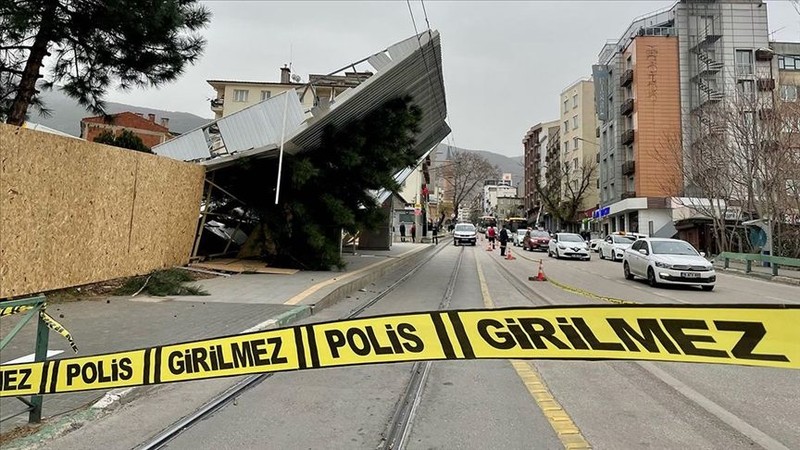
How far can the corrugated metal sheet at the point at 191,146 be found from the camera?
1380 cm

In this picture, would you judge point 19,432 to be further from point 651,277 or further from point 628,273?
point 628,273

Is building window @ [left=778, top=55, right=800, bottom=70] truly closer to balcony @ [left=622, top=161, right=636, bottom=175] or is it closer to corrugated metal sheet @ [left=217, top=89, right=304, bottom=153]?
Result: balcony @ [left=622, top=161, right=636, bottom=175]

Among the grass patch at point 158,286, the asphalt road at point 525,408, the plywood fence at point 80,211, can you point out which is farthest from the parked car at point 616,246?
the grass patch at point 158,286

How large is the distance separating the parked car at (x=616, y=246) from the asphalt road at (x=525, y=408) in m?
22.6

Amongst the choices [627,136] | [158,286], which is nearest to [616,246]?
[627,136]

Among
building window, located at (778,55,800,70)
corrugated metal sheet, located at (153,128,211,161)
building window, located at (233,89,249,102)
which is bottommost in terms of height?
corrugated metal sheet, located at (153,128,211,161)

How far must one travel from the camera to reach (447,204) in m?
102

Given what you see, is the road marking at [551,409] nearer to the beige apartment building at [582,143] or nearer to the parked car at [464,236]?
the parked car at [464,236]

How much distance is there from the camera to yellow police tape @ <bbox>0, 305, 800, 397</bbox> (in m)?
2.34

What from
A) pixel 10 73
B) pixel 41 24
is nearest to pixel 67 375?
pixel 41 24

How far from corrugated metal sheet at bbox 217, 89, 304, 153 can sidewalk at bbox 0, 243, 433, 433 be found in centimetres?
398

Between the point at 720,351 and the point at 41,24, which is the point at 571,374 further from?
the point at 41,24

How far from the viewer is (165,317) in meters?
7.36

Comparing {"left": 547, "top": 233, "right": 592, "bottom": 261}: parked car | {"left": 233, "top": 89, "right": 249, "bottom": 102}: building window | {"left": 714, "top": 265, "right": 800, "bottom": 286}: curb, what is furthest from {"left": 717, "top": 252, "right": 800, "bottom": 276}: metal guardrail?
{"left": 233, "top": 89, "right": 249, "bottom": 102}: building window
